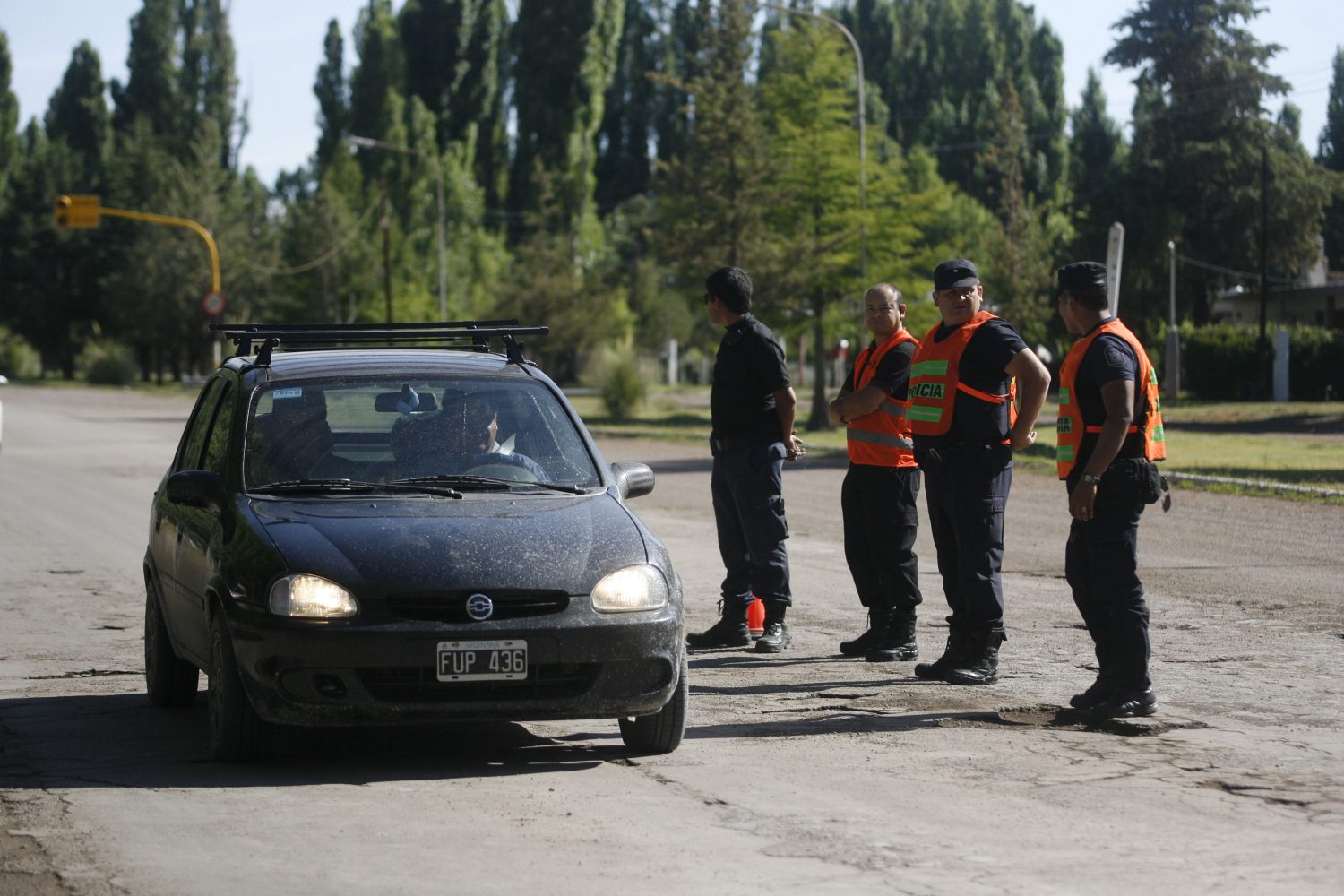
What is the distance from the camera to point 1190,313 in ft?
231

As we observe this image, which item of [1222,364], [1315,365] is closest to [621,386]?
[1222,364]

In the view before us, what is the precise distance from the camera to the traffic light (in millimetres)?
49312

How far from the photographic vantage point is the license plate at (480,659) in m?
6.22

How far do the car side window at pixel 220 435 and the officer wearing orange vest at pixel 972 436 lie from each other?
10.2 feet

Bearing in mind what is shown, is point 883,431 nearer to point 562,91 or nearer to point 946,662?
point 946,662

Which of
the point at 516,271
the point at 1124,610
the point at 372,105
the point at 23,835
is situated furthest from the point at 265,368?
the point at 372,105

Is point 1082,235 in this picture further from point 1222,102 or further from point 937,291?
point 937,291

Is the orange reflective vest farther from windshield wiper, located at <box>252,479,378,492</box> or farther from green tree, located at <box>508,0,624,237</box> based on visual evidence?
green tree, located at <box>508,0,624,237</box>

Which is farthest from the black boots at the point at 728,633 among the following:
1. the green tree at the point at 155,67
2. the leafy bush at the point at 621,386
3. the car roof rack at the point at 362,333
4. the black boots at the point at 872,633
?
the green tree at the point at 155,67

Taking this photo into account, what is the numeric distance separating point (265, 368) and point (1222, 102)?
6323 centimetres

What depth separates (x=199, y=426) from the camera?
8352 mm

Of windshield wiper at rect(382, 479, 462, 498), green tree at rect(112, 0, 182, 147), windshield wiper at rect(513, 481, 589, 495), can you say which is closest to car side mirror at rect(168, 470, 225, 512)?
windshield wiper at rect(382, 479, 462, 498)

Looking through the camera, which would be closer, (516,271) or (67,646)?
(67,646)

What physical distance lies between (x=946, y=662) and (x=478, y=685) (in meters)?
2.90
